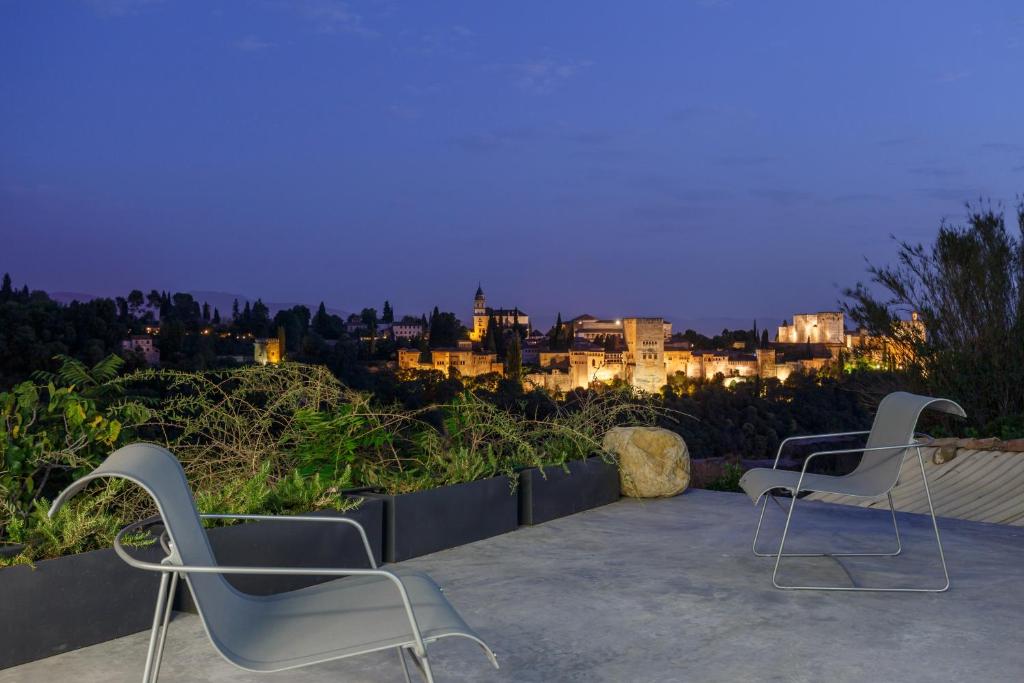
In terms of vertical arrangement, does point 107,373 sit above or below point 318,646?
above

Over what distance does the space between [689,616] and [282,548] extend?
1.60 m

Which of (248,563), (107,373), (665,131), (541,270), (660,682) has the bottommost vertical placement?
(660,682)

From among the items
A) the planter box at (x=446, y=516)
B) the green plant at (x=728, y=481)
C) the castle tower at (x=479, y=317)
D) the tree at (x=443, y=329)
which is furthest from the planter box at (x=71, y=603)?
the castle tower at (x=479, y=317)

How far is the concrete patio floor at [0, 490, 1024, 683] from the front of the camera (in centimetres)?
280

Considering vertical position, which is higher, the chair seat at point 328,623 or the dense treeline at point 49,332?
the dense treeline at point 49,332

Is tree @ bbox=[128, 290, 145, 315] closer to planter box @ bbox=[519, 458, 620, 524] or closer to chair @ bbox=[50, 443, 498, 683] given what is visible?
planter box @ bbox=[519, 458, 620, 524]

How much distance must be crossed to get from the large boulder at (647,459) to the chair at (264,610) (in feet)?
12.4

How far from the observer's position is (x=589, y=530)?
4.97m

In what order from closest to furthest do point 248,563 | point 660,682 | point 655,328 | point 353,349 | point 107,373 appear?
point 660,682
point 248,563
point 107,373
point 353,349
point 655,328

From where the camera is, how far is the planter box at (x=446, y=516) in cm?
422

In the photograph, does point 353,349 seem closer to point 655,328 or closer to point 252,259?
point 252,259

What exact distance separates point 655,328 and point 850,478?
53942 millimetres

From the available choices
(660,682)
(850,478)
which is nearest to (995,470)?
(850,478)

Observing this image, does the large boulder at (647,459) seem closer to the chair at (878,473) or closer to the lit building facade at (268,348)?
the chair at (878,473)
